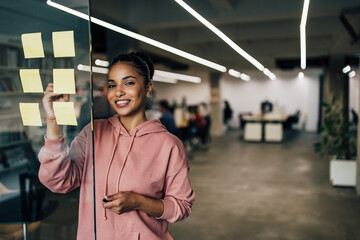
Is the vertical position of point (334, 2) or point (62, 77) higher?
point (334, 2)

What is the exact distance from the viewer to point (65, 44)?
126 centimetres

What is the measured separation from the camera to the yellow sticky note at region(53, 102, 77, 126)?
1.24 metres

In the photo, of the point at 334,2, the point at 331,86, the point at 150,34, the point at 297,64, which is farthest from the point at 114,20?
the point at 297,64

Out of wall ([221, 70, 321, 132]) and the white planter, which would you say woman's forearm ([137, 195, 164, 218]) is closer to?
the white planter

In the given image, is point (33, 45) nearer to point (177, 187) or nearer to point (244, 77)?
point (177, 187)

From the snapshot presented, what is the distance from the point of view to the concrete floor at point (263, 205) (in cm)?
386

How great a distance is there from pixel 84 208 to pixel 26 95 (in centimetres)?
52

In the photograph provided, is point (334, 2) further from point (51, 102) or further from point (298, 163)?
point (51, 102)

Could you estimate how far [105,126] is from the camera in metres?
1.40

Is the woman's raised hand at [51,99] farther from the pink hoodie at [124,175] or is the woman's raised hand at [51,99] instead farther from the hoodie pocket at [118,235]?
the hoodie pocket at [118,235]

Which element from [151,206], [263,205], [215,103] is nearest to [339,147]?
[263,205]

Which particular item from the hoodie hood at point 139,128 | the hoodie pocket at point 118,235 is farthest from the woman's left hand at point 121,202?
the hoodie hood at point 139,128

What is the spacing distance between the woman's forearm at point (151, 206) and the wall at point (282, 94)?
14971mm

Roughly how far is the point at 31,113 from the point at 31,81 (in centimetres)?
13
